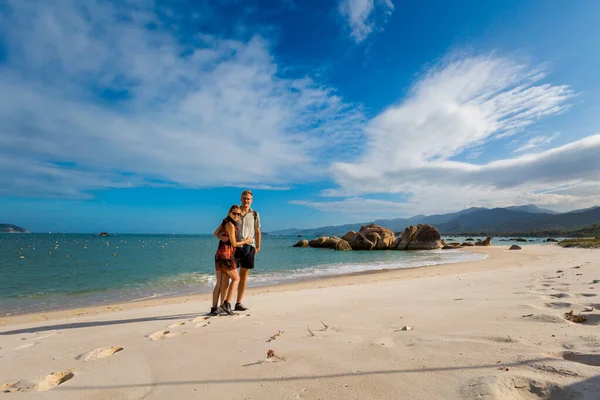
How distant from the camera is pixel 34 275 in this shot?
54.9ft

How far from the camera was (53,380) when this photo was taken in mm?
3211

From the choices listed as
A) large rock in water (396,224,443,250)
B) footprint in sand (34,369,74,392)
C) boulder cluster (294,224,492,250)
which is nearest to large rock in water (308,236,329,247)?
boulder cluster (294,224,492,250)

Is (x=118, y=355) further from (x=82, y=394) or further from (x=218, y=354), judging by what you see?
(x=218, y=354)

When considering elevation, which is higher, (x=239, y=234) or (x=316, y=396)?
(x=239, y=234)

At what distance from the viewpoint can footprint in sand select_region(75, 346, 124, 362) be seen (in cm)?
386

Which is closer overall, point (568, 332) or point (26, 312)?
point (568, 332)

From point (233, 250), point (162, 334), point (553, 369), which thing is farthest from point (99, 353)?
point (553, 369)

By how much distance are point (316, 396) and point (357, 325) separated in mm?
2363

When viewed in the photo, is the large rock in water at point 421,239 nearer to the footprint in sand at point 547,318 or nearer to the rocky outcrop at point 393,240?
the rocky outcrop at point 393,240

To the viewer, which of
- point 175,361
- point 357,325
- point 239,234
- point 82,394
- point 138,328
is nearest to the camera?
point 82,394

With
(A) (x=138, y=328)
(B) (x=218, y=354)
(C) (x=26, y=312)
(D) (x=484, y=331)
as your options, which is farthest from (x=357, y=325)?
(C) (x=26, y=312)

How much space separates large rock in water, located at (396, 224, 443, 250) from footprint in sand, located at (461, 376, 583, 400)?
4373cm

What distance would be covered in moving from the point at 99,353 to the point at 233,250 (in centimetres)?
275

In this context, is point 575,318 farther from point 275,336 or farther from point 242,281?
point 242,281
